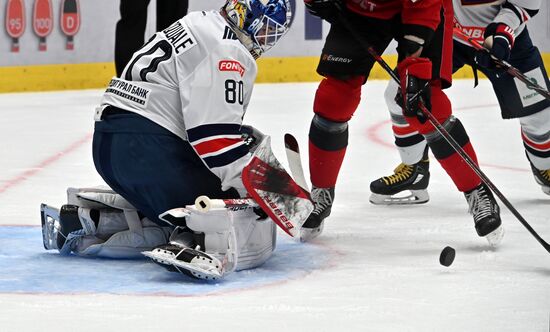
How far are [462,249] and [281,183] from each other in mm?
557

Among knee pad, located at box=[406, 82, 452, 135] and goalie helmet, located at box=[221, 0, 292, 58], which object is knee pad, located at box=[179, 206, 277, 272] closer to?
goalie helmet, located at box=[221, 0, 292, 58]

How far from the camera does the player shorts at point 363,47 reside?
3.00 m

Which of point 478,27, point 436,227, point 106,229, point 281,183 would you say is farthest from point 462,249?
point 478,27

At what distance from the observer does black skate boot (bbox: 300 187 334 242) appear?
9.90 feet

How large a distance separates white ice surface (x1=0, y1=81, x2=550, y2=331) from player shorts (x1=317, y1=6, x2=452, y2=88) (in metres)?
0.44

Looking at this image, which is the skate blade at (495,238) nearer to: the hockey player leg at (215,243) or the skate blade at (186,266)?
the hockey player leg at (215,243)

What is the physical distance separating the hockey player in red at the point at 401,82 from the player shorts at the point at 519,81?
1.95ft

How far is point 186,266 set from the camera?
94.9 inches

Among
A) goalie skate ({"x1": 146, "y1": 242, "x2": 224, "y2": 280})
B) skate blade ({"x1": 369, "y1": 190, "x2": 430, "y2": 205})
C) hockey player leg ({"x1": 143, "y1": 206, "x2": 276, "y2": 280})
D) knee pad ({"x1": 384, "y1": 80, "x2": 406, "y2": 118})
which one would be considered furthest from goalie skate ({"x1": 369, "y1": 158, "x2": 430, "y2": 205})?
goalie skate ({"x1": 146, "y1": 242, "x2": 224, "y2": 280})

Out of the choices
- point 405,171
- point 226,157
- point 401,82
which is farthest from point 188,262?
point 405,171

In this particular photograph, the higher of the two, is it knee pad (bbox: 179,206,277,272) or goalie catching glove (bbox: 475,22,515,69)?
goalie catching glove (bbox: 475,22,515,69)

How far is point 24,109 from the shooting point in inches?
245

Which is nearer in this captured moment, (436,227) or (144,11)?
(436,227)

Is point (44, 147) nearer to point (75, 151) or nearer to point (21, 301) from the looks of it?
point (75, 151)
